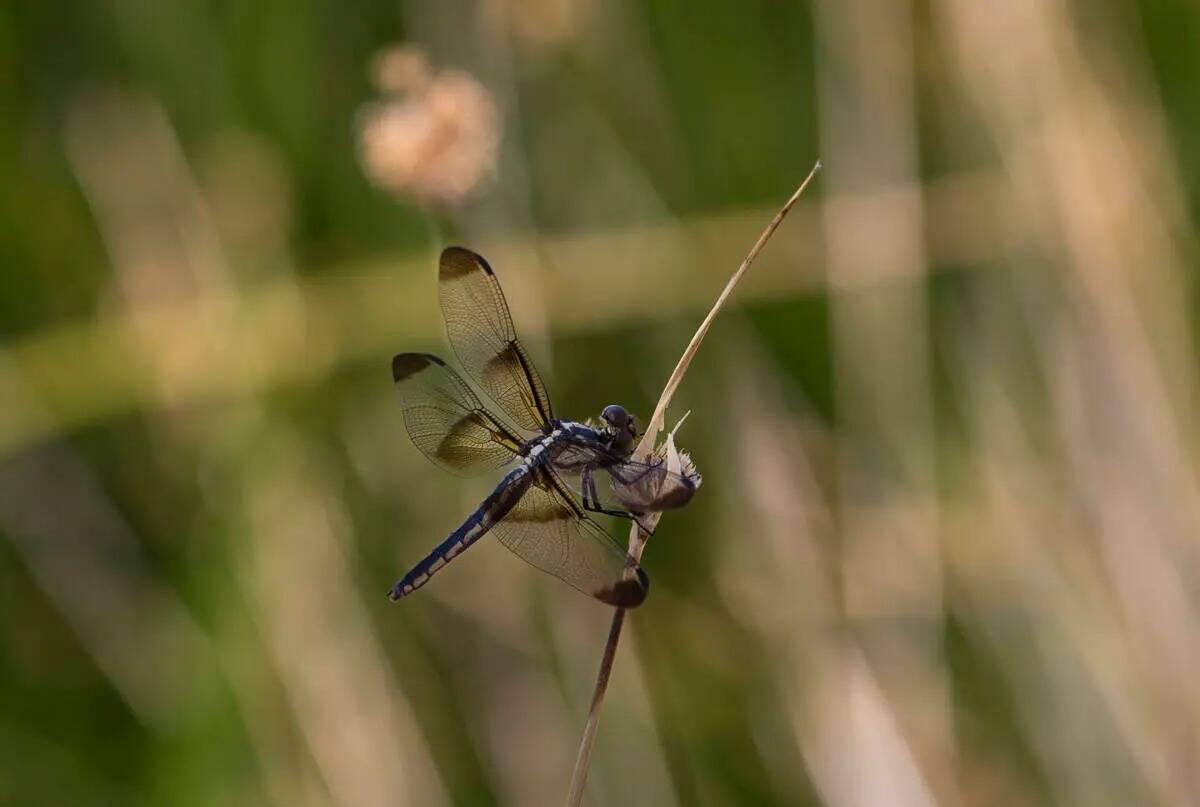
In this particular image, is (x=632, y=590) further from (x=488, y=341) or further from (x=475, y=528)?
(x=488, y=341)

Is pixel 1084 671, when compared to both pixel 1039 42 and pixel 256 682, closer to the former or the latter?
pixel 1039 42

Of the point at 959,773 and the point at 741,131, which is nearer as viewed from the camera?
the point at 959,773

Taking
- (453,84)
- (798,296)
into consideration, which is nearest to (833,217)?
(798,296)

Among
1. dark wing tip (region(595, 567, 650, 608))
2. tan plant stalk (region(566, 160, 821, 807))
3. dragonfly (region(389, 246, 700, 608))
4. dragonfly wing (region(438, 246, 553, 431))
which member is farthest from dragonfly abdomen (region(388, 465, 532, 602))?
tan plant stalk (region(566, 160, 821, 807))

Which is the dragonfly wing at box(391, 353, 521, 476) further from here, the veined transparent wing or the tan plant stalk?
the tan plant stalk

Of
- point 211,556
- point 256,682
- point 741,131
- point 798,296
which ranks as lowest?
point 256,682

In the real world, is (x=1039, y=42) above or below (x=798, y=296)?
above

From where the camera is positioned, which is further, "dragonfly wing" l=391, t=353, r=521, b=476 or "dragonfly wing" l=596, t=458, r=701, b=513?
"dragonfly wing" l=391, t=353, r=521, b=476
